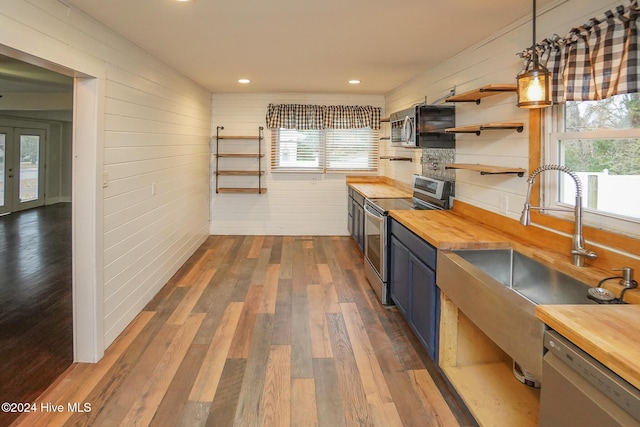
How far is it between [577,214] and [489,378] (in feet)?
3.65

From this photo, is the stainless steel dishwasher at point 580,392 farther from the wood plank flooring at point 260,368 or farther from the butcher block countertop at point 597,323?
the wood plank flooring at point 260,368

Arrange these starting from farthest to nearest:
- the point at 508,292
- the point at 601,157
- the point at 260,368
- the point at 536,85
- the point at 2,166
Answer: the point at 2,166 → the point at 260,368 → the point at 601,157 → the point at 536,85 → the point at 508,292

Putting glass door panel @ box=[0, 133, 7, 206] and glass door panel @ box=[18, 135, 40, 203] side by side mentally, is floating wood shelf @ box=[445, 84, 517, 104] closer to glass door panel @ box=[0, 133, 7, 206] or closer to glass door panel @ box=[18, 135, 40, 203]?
glass door panel @ box=[0, 133, 7, 206]

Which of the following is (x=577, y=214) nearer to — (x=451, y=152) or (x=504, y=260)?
(x=504, y=260)

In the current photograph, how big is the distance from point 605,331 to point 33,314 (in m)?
4.10

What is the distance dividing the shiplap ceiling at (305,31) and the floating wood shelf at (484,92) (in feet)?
1.54

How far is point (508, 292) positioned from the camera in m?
1.86

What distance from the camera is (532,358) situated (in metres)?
1.61

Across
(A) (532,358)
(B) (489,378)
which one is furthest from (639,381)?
(B) (489,378)

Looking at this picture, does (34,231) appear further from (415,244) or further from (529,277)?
(529,277)

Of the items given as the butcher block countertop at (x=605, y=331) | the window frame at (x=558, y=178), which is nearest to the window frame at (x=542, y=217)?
the window frame at (x=558, y=178)

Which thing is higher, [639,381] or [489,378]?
[639,381]

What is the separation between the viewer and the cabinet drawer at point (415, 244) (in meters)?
2.66

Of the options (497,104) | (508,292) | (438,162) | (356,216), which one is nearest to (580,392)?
(508,292)
